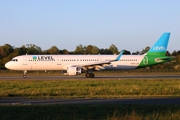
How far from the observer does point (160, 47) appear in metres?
49.3

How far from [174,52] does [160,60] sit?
211ft

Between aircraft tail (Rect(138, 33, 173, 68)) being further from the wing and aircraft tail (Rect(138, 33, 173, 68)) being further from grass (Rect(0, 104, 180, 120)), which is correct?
grass (Rect(0, 104, 180, 120))

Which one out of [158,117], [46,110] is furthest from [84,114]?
[158,117]

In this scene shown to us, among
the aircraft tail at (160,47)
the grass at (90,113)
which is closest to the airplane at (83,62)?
the aircraft tail at (160,47)

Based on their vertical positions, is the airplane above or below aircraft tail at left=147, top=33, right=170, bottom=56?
below

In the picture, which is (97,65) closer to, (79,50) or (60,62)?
(60,62)

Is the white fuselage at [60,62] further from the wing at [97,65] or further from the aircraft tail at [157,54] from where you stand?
→ the aircraft tail at [157,54]

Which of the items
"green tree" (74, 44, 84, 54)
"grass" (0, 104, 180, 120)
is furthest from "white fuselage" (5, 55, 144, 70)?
"green tree" (74, 44, 84, 54)

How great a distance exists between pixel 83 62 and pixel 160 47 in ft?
36.3

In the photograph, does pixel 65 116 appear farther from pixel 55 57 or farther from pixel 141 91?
pixel 55 57

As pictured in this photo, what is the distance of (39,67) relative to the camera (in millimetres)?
45812

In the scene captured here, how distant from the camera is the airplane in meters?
45.2

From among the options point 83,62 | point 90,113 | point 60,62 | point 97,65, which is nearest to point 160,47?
point 97,65

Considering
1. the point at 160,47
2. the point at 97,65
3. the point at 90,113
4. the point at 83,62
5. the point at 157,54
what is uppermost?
the point at 160,47
